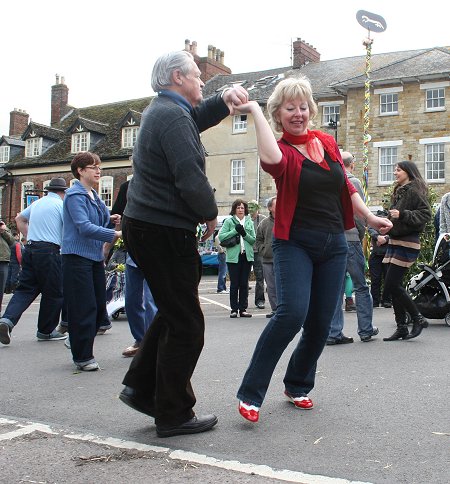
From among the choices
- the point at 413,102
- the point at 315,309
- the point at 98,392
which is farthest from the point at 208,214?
the point at 413,102

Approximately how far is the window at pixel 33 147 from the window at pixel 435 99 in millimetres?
27290

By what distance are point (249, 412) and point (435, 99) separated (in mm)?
34762

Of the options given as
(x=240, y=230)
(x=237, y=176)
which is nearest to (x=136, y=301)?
(x=240, y=230)

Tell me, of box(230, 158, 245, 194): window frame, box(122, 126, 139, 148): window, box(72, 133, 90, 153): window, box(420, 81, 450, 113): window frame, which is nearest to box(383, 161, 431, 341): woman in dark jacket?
box(420, 81, 450, 113): window frame

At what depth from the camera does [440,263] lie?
9.39m

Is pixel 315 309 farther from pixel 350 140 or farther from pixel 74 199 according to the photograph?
pixel 350 140

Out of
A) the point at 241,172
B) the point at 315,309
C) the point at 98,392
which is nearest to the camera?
the point at 315,309

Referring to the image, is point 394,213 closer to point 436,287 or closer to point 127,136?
point 436,287

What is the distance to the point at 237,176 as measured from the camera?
138 feet

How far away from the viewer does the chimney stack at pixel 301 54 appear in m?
46.2

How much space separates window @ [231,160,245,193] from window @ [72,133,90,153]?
1127 cm

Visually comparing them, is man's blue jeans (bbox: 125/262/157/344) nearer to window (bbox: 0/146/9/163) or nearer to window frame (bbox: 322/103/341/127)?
window frame (bbox: 322/103/341/127)

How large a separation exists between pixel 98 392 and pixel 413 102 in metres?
34.2

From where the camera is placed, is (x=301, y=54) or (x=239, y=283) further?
(x=301, y=54)
